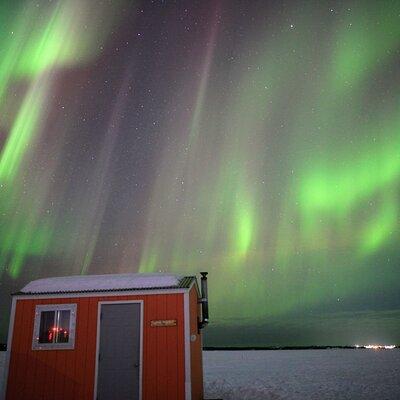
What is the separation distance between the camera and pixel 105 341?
12875 mm

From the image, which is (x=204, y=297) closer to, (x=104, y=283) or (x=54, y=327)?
(x=104, y=283)

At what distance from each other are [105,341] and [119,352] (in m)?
0.60

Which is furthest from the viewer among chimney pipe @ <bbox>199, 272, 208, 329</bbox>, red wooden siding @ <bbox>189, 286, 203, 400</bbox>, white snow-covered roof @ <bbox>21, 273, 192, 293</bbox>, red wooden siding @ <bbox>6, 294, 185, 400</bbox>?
chimney pipe @ <bbox>199, 272, 208, 329</bbox>

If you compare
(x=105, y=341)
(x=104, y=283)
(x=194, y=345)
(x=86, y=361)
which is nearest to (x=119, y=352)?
(x=105, y=341)

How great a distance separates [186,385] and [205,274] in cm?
452

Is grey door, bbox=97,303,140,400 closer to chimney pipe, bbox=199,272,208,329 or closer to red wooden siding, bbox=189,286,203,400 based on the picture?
red wooden siding, bbox=189,286,203,400

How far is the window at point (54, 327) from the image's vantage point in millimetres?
13102

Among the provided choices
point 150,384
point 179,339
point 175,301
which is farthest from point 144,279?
point 150,384

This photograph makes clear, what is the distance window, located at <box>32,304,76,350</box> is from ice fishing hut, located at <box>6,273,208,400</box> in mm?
32

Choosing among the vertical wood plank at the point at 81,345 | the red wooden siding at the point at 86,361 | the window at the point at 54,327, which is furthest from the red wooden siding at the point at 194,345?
the window at the point at 54,327

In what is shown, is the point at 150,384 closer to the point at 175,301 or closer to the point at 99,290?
the point at 175,301

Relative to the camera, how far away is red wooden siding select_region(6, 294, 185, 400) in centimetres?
1225

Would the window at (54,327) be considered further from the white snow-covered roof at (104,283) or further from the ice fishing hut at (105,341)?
the white snow-covered roof at (104,283)

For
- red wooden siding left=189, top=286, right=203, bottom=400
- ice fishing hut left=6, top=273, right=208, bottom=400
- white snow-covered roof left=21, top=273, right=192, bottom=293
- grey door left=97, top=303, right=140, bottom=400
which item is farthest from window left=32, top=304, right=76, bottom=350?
red wooden siding left=189, top=286, right=203, bottom=400
